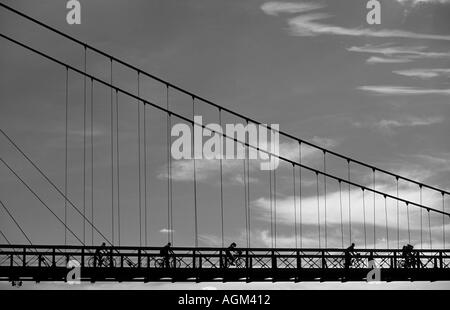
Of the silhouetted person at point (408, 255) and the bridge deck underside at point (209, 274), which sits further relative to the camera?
the silhouetted person at point (408, 255)

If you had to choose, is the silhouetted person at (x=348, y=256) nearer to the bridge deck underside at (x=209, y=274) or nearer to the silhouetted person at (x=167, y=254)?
the bridge deck underside at (x=209, y=274)

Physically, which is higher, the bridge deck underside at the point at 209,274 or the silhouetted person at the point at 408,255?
the silhouetted person at the point at 408,255

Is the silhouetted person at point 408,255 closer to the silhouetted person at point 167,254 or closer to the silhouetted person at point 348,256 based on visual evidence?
the silhouetted person at point 348,256

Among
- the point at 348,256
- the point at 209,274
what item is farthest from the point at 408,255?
the point at 209,274

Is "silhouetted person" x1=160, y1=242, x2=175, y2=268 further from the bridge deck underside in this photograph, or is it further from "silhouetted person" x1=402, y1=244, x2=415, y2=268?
"silhouetted person" x1=402, y1=244, x2=415, y2=268

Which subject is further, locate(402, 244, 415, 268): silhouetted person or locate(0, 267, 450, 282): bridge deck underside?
locate(402, 244, 415, 268): silhouetted person

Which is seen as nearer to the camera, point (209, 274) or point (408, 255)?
point (209, 274)

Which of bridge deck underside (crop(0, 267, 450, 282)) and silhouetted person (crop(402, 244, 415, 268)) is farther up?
silhouetted person (crop(402, 244, 415, 268))

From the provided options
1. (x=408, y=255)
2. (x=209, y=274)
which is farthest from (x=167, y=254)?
(x=408, y=255)

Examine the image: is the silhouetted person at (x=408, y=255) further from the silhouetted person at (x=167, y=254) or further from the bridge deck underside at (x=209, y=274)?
the silhouetted person at (x=167, y=254)

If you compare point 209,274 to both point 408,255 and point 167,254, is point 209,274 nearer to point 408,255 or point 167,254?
point 167,254
